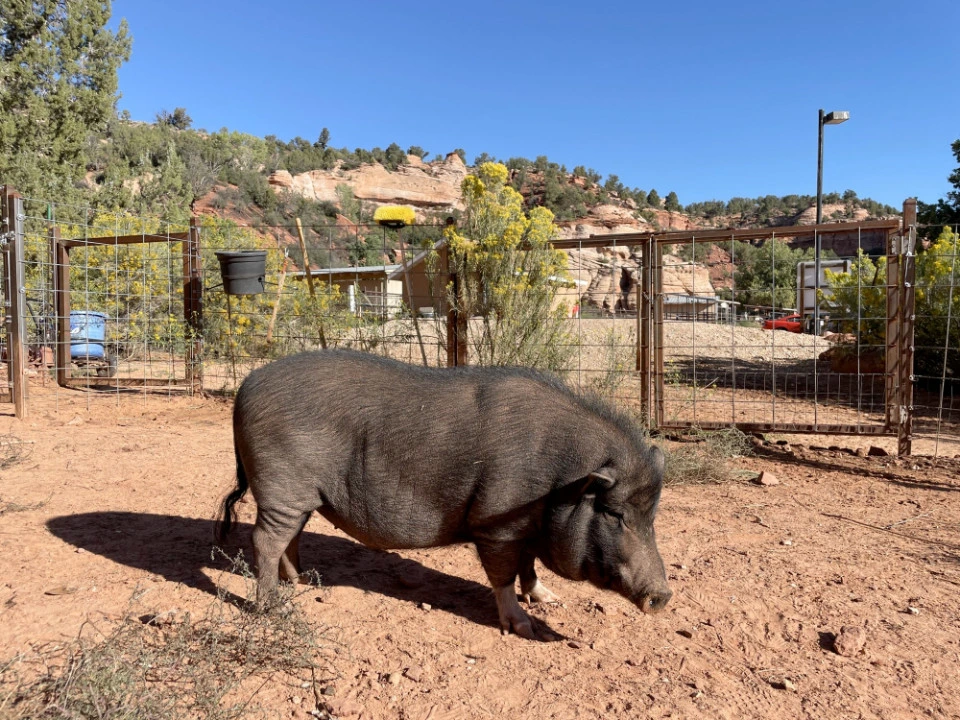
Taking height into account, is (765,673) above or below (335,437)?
below

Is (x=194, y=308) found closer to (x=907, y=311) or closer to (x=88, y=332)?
(x=88, y=332)

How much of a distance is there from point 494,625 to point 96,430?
6307 mm

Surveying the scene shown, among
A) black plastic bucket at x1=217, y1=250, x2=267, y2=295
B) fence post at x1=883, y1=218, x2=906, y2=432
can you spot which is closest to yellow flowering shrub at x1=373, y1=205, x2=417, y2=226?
black plastic bucket at x1=217, y1=250, x2=267, y2=295

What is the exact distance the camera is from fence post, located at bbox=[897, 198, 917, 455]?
271 inches

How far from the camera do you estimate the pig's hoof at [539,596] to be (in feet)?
13.1

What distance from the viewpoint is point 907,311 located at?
694 centimetres

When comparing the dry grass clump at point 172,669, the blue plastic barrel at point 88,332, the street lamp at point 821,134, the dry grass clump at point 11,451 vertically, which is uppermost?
the street lamp at point 821,134

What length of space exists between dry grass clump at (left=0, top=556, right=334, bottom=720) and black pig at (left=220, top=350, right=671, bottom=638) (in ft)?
1.20

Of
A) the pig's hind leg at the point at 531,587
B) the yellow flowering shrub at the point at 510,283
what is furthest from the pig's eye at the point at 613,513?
the yellow flowering shrub at the point at 510,283

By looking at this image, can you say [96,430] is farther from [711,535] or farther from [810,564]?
[810,564]

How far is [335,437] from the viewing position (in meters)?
3.63

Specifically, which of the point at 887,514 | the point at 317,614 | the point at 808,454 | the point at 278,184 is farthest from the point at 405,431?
the point at 278,184

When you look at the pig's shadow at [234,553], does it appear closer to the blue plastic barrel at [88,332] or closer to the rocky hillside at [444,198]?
the blue plastic barrel at [88,332]

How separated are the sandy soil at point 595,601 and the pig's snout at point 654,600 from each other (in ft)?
0.77
